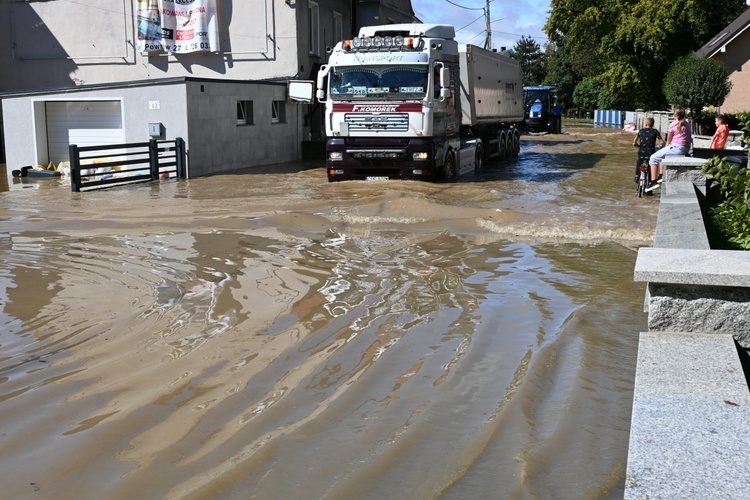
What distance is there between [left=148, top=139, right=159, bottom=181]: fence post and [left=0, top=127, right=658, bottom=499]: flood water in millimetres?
8920

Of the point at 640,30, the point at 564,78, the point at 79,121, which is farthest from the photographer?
the point at 564,78

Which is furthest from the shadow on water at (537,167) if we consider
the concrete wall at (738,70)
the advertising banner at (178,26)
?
the concrete wall at (738,70)

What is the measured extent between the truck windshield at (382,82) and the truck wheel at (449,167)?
2.41 meters

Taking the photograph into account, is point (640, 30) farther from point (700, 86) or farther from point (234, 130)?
point (234, 130)

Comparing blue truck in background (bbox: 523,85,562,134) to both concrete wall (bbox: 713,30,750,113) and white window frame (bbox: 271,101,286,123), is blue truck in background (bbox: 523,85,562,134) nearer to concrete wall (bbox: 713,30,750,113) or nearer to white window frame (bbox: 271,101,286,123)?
concrete wall (bbox: 713,30,750,113)

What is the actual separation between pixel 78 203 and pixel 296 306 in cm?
1106

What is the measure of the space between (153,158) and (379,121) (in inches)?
253

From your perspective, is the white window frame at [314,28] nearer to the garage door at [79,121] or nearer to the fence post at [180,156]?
the garage door at [79,121]

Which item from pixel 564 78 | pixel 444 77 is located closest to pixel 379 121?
pixel 444 77

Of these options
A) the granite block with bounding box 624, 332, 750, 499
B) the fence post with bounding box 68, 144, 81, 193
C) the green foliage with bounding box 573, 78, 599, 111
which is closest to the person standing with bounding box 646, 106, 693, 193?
the fence post with bounding box 68, 144, 81, 193

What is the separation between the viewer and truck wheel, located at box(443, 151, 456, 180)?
2186 centimetres

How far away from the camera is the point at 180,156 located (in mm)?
23625

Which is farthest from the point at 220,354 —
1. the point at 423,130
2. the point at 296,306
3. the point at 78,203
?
the point at 423,130

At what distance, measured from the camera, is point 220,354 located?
6.46 meters
